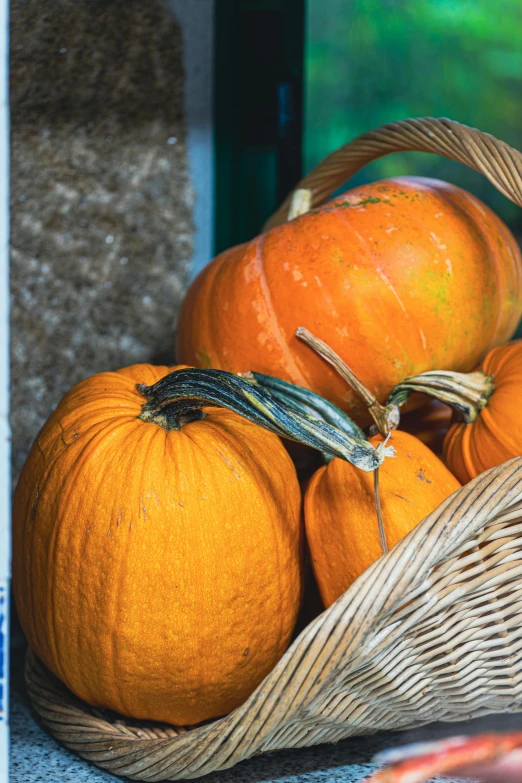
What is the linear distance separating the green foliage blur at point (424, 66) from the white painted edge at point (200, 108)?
14 cm

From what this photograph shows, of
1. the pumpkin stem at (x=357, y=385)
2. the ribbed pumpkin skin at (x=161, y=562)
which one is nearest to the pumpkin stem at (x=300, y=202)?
the pumpkin stem at (x=357, y=385)

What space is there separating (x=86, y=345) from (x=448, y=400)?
539 millimetres

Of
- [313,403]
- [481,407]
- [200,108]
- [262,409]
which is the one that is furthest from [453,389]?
[200,108]

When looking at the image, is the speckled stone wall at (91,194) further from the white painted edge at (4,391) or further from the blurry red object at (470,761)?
the blurry red object at (470,761)

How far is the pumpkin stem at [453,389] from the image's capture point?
0.79 meters

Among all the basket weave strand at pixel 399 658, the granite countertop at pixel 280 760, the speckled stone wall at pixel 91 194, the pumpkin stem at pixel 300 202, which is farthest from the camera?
the speckled stone wall at pixel 91 194

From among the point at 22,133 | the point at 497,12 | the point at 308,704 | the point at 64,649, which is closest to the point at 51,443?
the point at 64,649

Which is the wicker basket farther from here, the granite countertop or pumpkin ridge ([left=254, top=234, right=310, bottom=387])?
pumpkin ridge ([left=254, top=234, right=310, bottom=387])

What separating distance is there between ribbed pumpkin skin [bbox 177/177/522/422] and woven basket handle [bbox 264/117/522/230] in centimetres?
6

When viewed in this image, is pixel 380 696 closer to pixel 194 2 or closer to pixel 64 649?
pixel 64 649

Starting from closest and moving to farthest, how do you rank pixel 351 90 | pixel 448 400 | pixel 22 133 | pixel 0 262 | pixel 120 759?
1. pixel 0 262
2. pixel 120 759
3. pixel 448 400
4. pixel 22 133
5. pixel 351 90

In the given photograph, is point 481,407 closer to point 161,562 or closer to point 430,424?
point 430,424

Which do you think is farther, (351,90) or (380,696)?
(351,90)

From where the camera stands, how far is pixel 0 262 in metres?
0.41
